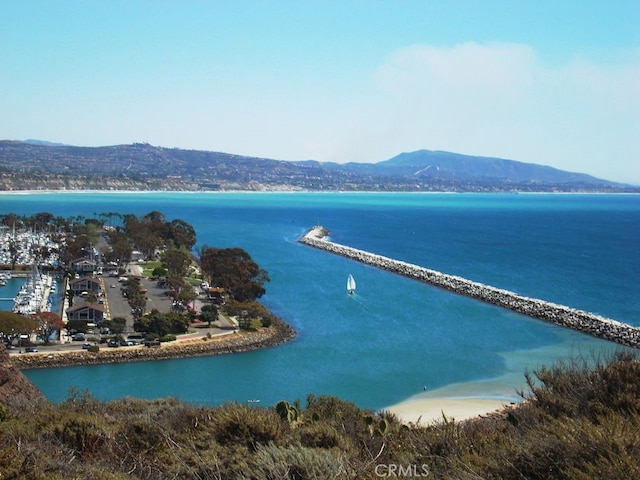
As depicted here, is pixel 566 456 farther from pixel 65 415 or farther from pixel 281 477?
pixel 65 415

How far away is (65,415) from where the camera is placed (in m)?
6.04

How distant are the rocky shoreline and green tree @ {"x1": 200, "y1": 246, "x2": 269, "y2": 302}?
11.7ft

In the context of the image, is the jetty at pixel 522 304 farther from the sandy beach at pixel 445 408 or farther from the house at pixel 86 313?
the house at pixel 86 313

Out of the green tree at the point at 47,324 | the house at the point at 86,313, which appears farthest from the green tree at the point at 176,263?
the green tree at the point at 47,324

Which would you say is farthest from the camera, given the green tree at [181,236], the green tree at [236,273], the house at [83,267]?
the green tree at [181,236]

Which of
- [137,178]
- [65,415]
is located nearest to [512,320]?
[65,415]

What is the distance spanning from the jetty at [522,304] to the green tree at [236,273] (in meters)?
8.86

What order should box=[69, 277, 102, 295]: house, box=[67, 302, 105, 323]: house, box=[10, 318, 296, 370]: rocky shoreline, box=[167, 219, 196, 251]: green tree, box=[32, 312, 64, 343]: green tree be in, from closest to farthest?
box=[10, 318, 296, 370]: rocky shoreline
box=[32, 312, 64, 343]: green tree
box=[67, 302, 105, 323]: house
box=[69, 277, 102, 295]: house
box=[167, 219, 196, 251]: green tree

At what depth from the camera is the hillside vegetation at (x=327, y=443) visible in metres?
4.04

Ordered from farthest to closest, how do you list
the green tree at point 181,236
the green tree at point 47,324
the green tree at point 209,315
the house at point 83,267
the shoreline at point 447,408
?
the green tree at point 181,236, the house at point 83,267, the green tree at point 209,315, the green tree at point 47,324, the shoreline at point 447,408

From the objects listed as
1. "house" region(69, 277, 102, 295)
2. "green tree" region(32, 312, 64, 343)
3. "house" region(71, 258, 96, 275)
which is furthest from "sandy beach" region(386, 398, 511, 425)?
"house" region(71, 258, 96, 275)

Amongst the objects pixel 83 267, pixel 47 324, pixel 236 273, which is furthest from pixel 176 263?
pixel 47 324

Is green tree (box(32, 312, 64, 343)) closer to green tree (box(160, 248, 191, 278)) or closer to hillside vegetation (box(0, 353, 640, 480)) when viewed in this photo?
green tree (box(160, 248, 191, 278))

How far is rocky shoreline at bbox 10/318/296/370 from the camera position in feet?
53.4
